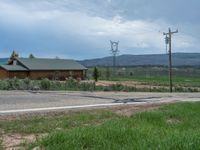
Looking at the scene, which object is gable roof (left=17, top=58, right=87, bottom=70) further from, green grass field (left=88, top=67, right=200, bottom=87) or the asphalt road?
the asphalt road

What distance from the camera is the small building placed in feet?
211

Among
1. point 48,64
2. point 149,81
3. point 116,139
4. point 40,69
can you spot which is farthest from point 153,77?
point 116,139

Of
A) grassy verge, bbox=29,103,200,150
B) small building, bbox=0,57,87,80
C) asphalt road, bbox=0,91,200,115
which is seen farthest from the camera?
small building, bbox=0,57,87,80

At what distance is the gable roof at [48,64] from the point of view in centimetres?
6600

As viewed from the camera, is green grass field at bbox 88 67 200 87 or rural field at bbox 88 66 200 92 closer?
rural field at bbox 88 66 200 92

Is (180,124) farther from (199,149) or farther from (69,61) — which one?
(69,61)

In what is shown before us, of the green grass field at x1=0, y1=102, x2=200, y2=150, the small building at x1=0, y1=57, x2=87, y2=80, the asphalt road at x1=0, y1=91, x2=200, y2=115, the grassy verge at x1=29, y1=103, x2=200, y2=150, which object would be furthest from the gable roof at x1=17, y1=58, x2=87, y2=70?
the grassy verge at x1=29, y1=103, x2=200, y2=150

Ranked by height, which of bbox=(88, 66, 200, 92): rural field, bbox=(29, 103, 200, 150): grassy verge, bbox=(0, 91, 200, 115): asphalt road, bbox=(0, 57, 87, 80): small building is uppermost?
bbox=(0, 57, 87, 80): small building

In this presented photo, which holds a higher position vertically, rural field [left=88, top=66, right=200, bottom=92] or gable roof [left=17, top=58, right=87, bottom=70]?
gable roof [left=17, top=58, right=87, bottom=70]

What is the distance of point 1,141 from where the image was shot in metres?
7.17

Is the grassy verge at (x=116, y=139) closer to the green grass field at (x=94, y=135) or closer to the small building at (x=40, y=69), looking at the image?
the green grass field at (x=94, y=135)

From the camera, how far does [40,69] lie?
65.7 meters

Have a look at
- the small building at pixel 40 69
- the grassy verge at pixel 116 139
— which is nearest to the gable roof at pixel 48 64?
the small building at pixel 40 69

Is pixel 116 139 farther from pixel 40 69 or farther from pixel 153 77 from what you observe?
pixel 153 77
